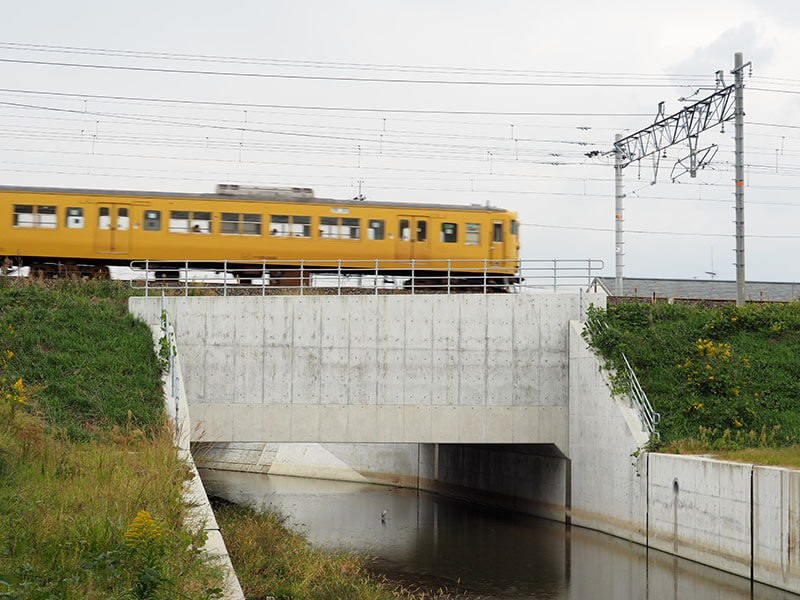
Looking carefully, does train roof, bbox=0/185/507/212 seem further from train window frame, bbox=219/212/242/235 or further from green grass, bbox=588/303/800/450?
green grass, bbox=588/303/800/450

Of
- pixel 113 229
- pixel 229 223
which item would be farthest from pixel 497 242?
pixel 113 229

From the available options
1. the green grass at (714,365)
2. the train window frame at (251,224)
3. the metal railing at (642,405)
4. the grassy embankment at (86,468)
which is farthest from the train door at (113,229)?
the metal railing at (642,405)

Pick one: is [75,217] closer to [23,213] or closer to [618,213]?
[23,213]

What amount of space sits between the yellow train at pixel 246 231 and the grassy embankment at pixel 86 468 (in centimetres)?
394

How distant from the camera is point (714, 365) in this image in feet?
79.4

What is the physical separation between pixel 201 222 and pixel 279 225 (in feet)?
8.46

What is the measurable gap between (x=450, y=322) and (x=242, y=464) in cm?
2134

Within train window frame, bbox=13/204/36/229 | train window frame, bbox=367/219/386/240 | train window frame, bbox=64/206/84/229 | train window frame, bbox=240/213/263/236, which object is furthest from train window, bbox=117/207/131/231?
train window frame, bbox=367/219/386/240

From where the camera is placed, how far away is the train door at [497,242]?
30.9 meters

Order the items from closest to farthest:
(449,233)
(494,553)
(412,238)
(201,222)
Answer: (494,553)
(201,222)
(412,238)
(449,233)

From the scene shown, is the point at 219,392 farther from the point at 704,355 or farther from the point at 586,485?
the point at 704,355

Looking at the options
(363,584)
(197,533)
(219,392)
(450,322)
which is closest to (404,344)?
(450,322)

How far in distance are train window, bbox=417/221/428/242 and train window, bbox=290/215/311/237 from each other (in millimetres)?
3762

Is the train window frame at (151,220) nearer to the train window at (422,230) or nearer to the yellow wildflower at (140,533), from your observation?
the train window at (422,230)
